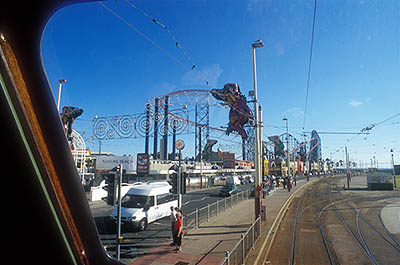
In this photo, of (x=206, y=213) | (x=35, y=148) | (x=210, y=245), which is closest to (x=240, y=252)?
(x=210, y=245)

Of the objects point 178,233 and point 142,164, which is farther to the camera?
point 142,164

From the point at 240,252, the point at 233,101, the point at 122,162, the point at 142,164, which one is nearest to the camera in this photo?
the point at 240,252

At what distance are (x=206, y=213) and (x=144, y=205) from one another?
11.8 feet

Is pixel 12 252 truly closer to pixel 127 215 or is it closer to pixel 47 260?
pixel 47 260

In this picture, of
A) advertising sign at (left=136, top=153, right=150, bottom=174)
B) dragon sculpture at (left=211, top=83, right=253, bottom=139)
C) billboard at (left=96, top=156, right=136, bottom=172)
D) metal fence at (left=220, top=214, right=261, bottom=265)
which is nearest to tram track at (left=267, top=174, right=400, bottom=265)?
metal fence at (left=220, top=214, right=261, bottom=265)

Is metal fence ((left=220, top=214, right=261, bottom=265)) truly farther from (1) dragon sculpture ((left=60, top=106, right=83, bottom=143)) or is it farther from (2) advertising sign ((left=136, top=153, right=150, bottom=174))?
(2) advertising sign ((left=136, top=153, right=150, bottom=174))

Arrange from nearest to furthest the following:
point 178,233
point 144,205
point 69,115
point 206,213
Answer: point 69,115 → point 178,233 → point 144,205 → point 206,213

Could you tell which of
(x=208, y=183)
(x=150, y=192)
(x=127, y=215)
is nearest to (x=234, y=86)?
(x=150, y=192)

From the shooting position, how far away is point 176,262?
6.57 metres

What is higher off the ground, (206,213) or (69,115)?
(69,115)

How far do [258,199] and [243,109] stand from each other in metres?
5.94

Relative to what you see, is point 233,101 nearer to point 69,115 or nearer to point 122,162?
point 69,115

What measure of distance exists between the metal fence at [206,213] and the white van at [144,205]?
5.40 feet

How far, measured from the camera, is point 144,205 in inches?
442
